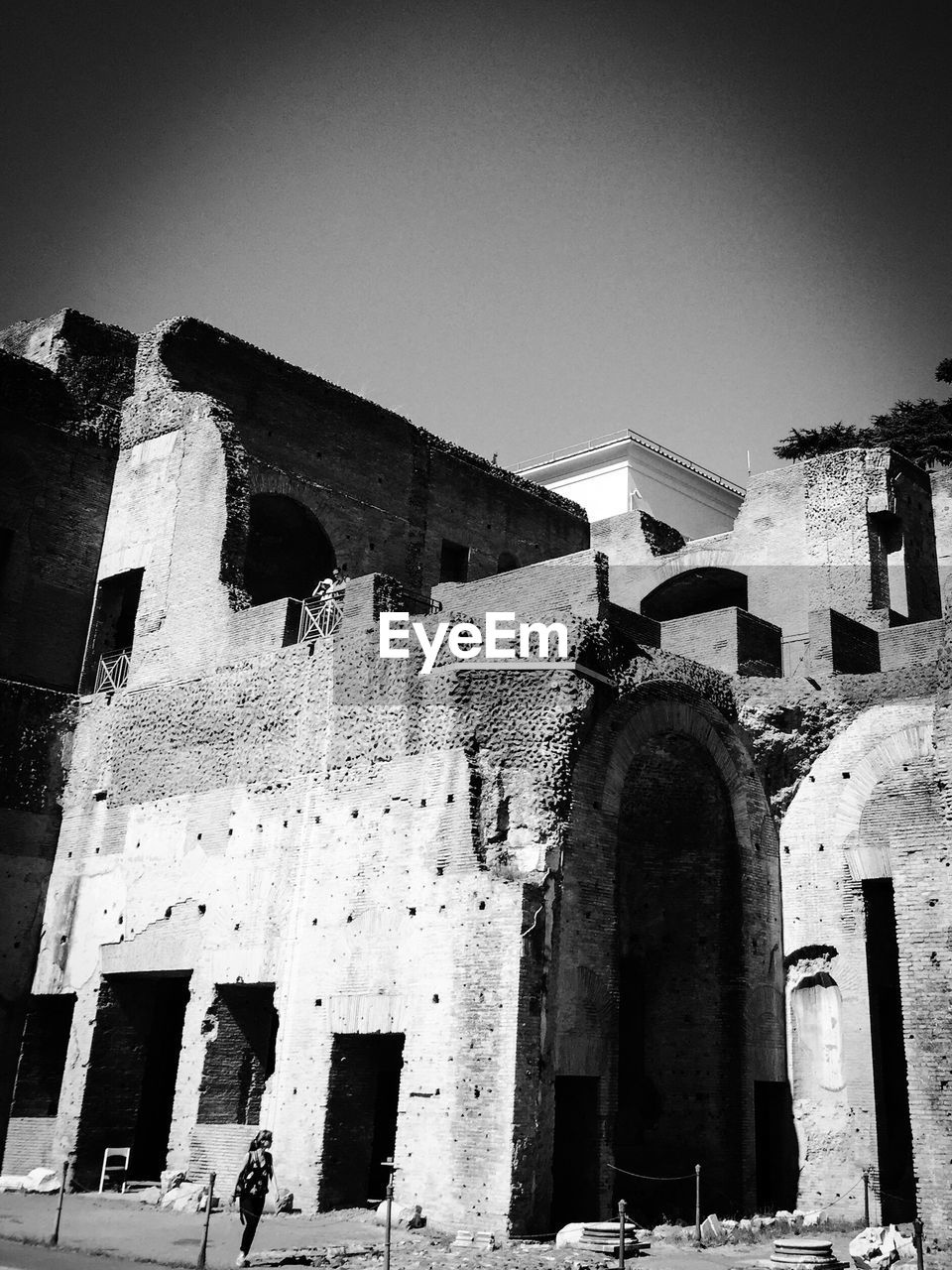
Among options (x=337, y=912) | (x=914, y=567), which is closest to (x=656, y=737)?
(x=337, y=912)

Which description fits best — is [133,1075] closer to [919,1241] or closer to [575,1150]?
[575,1150]

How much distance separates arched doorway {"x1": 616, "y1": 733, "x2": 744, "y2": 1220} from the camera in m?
13.8

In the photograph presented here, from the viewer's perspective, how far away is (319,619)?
1517 centimetres

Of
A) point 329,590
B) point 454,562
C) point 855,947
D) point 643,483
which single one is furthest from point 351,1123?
point 643,483

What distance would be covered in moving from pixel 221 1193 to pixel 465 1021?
11.7 feet

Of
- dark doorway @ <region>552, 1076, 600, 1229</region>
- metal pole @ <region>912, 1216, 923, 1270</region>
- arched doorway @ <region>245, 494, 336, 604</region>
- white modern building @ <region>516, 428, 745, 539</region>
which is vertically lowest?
metal pole @ <region>912, 1216, 923, 1270</region>

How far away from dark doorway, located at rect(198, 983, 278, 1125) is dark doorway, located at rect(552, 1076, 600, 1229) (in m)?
3.23

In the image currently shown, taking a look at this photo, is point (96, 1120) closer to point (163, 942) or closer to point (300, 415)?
point (163, 942)

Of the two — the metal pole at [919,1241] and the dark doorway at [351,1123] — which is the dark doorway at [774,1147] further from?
the dark doorway at [351,1123]

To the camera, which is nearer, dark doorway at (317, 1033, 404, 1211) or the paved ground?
the paved ground

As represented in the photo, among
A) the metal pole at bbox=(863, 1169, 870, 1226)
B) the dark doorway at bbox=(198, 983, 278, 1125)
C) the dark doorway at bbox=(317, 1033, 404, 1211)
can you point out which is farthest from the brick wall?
the dark doorway at bbox=(198, 983, 278, 1125)

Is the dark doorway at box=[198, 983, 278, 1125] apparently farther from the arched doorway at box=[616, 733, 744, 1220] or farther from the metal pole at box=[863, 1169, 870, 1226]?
the metal pole at box=[863, 1169, 870, 1226]

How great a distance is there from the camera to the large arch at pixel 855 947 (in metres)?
13.4

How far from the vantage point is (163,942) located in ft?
48.8
